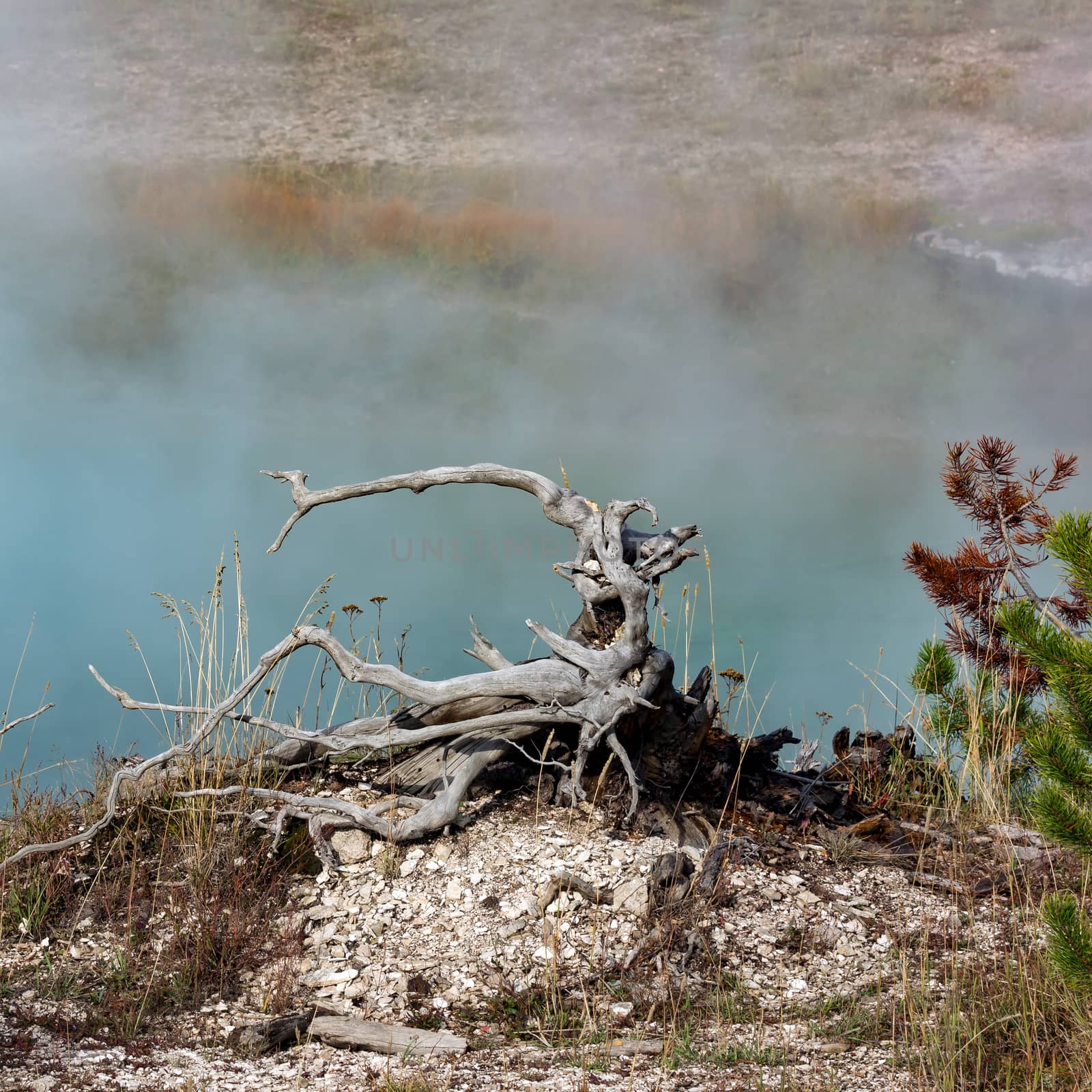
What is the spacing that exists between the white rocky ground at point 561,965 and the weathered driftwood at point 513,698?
7.9 inches

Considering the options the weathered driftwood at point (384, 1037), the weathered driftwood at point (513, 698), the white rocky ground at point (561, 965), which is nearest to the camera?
the white rocky ground at point (561, 965)

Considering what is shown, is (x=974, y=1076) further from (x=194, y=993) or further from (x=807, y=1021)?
(x=194, y=993)

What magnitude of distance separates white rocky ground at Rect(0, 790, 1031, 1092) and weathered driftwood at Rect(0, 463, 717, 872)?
20 cm

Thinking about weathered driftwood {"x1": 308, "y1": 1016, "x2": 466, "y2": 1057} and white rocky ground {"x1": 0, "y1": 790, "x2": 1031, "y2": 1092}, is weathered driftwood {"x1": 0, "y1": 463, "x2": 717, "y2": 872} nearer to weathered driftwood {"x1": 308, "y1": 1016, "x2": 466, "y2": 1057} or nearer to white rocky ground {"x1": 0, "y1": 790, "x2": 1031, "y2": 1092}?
white rocky ground {"x1": 0, "y1": 790, "x2": 1031, "y2": 1092}

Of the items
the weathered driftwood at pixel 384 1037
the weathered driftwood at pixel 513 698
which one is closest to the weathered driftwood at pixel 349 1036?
the weathered driftwood at pixel 384 1037

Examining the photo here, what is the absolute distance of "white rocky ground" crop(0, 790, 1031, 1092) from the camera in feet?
8.42

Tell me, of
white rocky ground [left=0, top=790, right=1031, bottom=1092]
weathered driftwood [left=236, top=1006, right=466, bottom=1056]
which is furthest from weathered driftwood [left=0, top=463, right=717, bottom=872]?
weathered driftwood [left=236, top=1006, right=466, bottom=1056]

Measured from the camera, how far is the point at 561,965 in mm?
3168

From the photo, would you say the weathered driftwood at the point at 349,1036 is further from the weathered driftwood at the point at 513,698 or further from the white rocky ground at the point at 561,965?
the weathered driftwood at the point at 513,698

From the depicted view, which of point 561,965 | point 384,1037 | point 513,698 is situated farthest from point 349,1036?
point 513,698

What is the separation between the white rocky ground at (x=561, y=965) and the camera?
2.57 m

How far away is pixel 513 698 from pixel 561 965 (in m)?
1.10

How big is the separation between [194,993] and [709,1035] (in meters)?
1.46

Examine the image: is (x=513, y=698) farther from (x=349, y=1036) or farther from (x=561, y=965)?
(x=349, y=1036)
